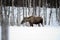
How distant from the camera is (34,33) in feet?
3.68

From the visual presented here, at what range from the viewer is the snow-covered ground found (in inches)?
43.6

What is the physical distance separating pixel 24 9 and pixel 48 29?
0.34 m

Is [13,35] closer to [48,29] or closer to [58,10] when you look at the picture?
[48,29]

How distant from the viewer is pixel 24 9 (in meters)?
1.09

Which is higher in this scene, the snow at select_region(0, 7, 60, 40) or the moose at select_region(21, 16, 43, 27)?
the moose at select_region(21, 16, 43, 27)

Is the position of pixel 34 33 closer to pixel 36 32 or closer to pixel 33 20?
pixel 36 32

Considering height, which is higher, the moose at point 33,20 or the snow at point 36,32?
the moose at point 33,20

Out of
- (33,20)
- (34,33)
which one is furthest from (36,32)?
(33,20)

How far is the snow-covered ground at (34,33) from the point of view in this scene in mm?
1106

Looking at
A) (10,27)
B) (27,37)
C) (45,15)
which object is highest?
(45,15)

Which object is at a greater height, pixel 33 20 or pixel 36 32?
pixel 33 20

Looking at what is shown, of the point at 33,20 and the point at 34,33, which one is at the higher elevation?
the point at 33,20

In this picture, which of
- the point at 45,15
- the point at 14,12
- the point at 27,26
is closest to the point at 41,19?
the point at 45,15

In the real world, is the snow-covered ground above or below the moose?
below
